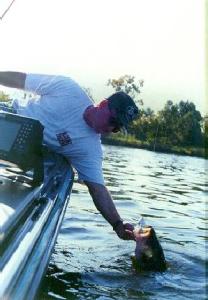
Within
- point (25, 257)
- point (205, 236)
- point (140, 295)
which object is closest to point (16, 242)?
point (25, 257)

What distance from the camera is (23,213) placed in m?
2.13

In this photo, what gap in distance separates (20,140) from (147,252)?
1689 mm

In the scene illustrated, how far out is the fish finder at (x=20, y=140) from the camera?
2.44m

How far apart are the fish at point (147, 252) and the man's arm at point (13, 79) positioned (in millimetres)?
1485

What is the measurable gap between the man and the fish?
5.6 inches

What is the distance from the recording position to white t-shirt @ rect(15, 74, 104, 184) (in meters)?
3.78

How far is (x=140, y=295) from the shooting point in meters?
3.46

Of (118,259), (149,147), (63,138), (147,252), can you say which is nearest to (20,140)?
(63,138)

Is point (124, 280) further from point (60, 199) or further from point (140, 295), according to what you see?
point (60, 199)

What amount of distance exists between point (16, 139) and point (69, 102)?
1.41 m

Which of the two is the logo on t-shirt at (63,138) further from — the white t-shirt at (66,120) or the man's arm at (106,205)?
the man's arm at (106,205)

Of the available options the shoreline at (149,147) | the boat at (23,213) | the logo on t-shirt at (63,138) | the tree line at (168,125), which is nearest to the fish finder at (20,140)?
the boat at (23,213)

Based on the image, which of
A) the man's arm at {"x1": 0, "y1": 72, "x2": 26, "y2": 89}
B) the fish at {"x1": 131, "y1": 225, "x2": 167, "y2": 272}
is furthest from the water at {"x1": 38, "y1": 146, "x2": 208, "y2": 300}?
the man's arm at {"x1": 0, "y1": 72, "x2": 26, "y2": 89}

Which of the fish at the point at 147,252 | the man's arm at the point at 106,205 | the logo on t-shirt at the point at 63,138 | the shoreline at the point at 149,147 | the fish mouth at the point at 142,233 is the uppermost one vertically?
the logo on t-shirt at the point at 63,138
